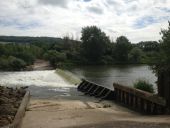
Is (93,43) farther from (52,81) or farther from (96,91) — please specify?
(96,91)

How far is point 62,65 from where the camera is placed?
321ft

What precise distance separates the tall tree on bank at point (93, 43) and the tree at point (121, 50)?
3.96m

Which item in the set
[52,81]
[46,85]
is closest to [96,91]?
[46,85]

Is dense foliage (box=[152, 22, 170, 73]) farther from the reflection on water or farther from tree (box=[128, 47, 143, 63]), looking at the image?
tree (box=[128, 47, 143, 63])

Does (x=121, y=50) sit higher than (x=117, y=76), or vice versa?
(x=121, y=50)

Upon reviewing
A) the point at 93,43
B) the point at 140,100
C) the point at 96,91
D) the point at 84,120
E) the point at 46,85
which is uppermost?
the point at 93,43

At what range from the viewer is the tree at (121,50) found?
114 metres

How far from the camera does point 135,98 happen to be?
2362cm

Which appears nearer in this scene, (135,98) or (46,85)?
(135,98)

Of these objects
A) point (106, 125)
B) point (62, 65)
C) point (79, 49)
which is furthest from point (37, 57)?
point (106, 125)

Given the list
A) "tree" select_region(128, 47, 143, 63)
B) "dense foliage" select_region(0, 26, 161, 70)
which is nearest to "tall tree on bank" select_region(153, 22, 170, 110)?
"dense foliage" select_region(0, 26, 161, 70)

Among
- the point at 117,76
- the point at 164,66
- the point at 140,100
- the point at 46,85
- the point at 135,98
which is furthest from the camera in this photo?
the point at 117,76

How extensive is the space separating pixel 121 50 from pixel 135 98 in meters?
91.1

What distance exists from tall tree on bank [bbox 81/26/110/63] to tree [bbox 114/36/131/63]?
3.96m
